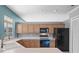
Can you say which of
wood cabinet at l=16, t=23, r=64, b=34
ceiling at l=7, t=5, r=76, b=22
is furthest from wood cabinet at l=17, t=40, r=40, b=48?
wood cabinet at l=16, t=23, r=64, b=34

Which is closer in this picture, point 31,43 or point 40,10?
point 40,10

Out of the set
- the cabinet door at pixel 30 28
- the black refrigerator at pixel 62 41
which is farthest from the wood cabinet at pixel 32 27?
the black refrigerator at pixel 62 41

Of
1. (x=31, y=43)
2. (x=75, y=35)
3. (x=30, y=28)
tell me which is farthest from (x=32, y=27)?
(x=75, y=35)

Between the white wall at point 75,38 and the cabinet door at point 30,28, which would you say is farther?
the cabinet door at point 30,28

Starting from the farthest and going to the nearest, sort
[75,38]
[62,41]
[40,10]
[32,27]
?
[32,27] → [62,41] → [40,10] → [75,38]

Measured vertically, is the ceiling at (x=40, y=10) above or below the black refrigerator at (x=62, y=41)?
above

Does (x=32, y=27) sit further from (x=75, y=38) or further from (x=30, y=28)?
(x=75, y=38)

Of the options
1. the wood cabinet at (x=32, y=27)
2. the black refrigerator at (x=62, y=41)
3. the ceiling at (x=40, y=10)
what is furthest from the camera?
the wood cabinet at (x=32, y=27)

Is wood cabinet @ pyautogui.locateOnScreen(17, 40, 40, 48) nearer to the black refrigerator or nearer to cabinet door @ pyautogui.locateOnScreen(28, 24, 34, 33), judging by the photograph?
the black refrigerator

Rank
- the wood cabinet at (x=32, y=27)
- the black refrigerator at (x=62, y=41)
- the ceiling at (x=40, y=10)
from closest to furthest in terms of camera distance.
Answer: the ceiling at (x=40, y=10), the black refrigerator at (x=62, y=41), the wood cabinet at (x=32, y=27)

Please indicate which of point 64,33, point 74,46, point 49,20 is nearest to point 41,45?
point 64,33

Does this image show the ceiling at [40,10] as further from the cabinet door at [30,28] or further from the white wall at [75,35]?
the cabinet door at [30,28]
